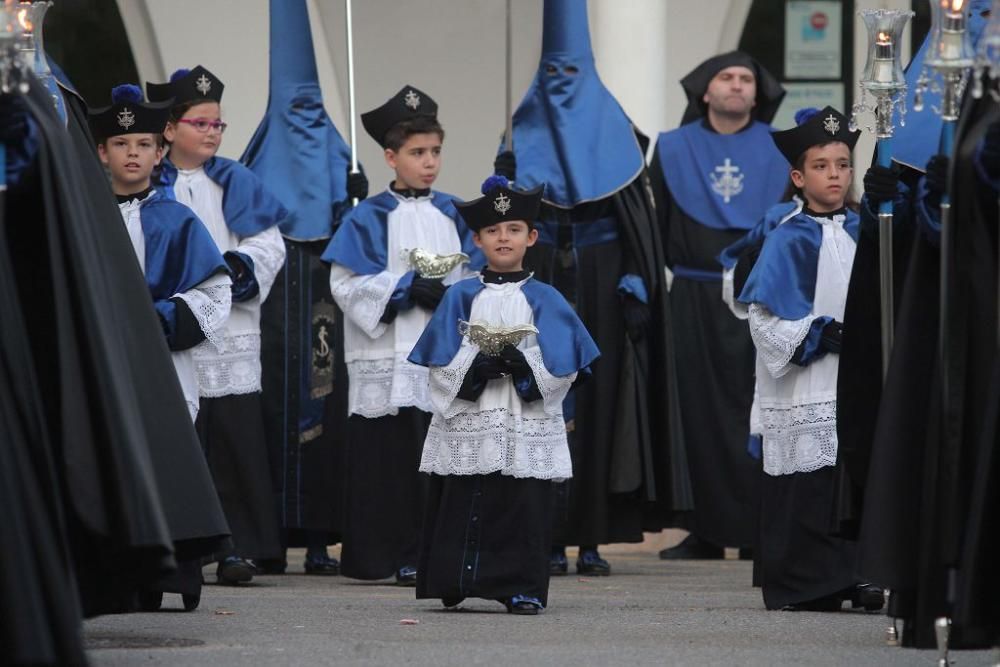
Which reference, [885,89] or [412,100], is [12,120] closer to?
[885,89]

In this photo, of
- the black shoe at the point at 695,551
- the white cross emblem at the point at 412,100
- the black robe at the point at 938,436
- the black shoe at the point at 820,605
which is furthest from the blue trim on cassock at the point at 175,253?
the black shoe at the point at 695,551

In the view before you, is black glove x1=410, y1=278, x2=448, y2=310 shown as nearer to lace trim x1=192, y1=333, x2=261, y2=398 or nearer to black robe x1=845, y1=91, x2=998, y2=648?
lace trim x1=192, y1=333, x2=261, y2=398

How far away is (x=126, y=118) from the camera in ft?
30.0

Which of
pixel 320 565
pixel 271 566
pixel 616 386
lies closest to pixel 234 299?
pixel 271 566

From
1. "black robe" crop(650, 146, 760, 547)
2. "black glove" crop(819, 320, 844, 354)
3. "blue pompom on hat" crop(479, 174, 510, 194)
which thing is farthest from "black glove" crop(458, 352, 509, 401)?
"black robe" crop(650, 146, 760, 547)

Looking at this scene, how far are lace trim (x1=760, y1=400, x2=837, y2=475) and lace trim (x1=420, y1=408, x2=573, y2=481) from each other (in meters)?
0.92

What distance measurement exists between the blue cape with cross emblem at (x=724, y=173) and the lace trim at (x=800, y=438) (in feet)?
12.3

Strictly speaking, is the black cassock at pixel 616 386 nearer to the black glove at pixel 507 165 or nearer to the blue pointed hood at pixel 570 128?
the blue pointed hood at pixel 570 128

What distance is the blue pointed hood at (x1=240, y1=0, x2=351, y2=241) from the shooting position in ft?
36.6

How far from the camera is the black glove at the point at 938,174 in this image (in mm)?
6430

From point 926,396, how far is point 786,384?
2.68m

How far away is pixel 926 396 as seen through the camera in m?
6.38

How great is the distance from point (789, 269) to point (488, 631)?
7.22 feet

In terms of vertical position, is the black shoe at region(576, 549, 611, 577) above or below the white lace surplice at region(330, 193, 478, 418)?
below
